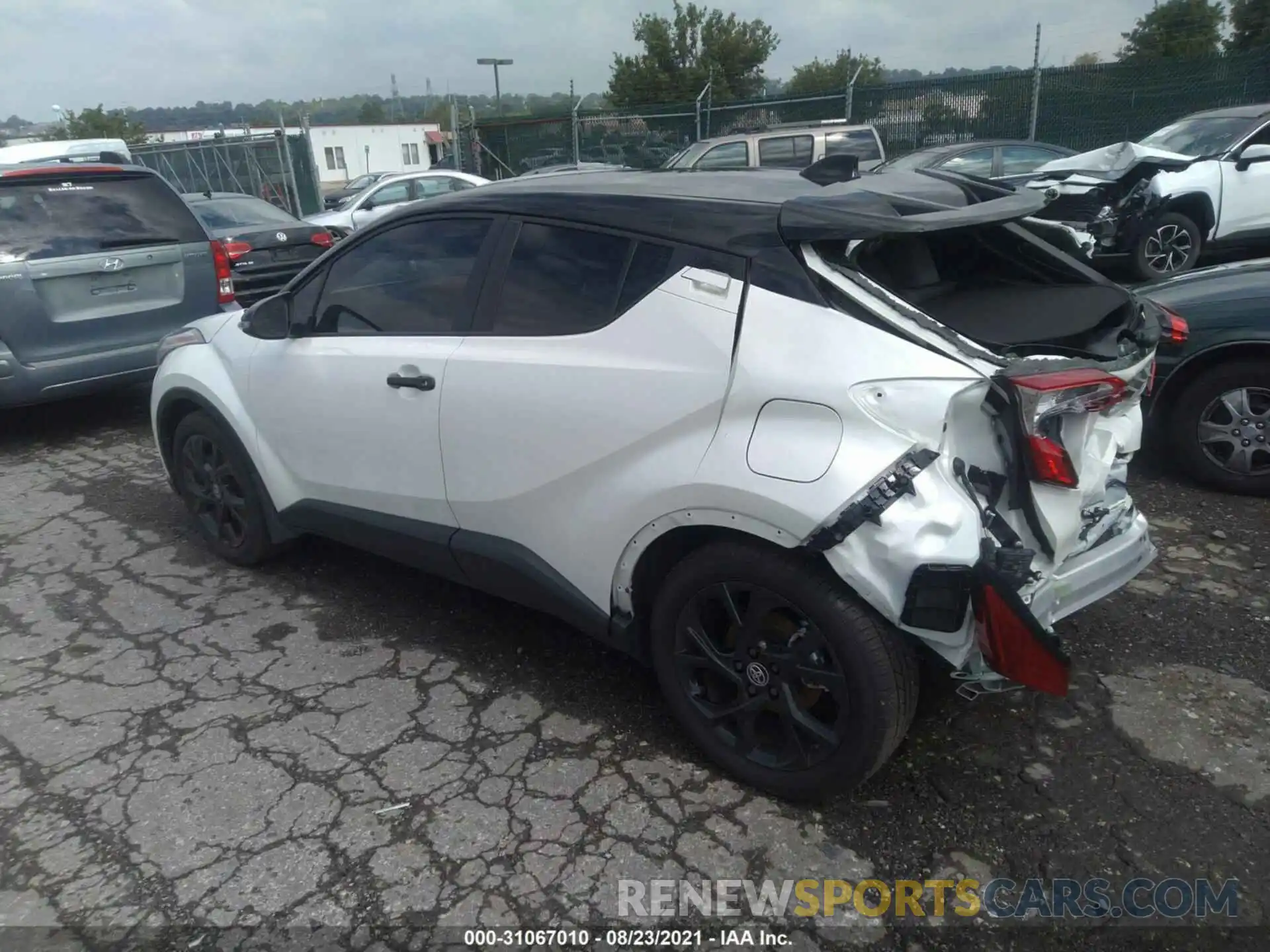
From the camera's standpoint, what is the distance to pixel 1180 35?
2380 cm

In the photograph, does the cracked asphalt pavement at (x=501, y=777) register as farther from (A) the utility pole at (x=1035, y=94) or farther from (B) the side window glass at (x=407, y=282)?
(A) the utility pole at (x=1035, y=94)

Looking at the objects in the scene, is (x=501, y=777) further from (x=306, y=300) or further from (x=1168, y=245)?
(x=1168, y=245)

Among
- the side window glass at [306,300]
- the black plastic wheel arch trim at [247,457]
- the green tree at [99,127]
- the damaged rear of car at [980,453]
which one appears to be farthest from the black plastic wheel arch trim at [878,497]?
the green tree at [99,127]

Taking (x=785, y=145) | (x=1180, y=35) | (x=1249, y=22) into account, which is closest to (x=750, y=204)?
(x=785, y=145)

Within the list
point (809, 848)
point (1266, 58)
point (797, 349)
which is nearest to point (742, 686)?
point (809, 848)

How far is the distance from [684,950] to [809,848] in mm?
465

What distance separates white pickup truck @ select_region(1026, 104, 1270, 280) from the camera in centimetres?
852

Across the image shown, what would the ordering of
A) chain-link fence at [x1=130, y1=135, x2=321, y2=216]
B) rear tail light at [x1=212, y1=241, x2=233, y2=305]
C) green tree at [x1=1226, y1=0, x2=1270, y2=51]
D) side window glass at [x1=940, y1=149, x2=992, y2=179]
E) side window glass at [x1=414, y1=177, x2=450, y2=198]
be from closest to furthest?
rear tail light at [x1=212, y1=241, x2=233, y2=305], side window glass at [x1=940, y1=149, x2=992, y2=179], side window glass at [x1=414, y1=177, x2=450, y2=198], chain-link fence at [x1=130, y1=135, x2=321, y2=216], green tree at [x1=1226, y1=0, x2=1270, y2=51]

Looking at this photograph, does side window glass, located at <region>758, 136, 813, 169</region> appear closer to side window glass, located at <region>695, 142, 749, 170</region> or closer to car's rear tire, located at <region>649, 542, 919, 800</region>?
side window glass, located at <region>695, 142, 749, 170</region>

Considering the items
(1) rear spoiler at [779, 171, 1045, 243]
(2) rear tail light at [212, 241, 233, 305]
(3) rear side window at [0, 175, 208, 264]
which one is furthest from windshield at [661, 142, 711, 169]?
(1) rear spoiler at [779, 171, 1045, 243]

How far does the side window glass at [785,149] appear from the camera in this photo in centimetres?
1352

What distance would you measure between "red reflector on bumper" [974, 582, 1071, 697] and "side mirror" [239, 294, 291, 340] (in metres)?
2.82

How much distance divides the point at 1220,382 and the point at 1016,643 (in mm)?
2852

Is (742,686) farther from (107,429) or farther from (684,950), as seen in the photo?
(107,429)
